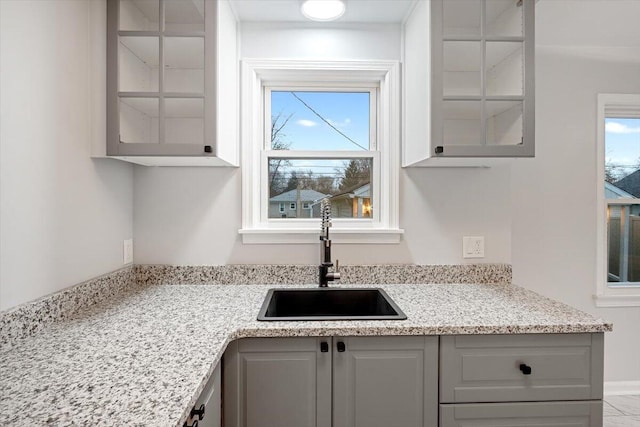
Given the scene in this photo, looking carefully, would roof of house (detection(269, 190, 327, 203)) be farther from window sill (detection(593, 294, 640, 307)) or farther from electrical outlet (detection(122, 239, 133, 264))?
window sill (detection(593, 294, 640, 307))

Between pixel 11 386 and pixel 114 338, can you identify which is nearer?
pixel 11 386

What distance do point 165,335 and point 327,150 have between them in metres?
1.27

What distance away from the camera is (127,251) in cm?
178

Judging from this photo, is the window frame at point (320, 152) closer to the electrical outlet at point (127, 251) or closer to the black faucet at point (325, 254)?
the black faucet at point (325, 254)

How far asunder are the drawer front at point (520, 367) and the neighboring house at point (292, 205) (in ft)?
3.40

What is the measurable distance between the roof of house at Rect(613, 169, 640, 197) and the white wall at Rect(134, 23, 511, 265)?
1.27 metres

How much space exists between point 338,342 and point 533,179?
1863 mm

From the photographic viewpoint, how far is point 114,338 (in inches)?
43.2

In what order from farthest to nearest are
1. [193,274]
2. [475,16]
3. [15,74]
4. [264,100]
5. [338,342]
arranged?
[264,100] → [193,274] → [475,16] → [338,342] → [15,74]

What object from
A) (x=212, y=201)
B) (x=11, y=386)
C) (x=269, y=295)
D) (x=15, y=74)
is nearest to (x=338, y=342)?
(x=269, y=295)

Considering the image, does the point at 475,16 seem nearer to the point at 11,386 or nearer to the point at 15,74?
the point at 15,74

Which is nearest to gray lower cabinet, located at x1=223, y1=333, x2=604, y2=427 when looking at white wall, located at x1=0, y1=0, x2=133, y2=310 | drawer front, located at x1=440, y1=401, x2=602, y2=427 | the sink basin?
drawer front, located at x1=440, y1=401, x2=602, y2=427

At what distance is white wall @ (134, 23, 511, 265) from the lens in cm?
185

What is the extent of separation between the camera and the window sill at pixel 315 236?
186 cm
